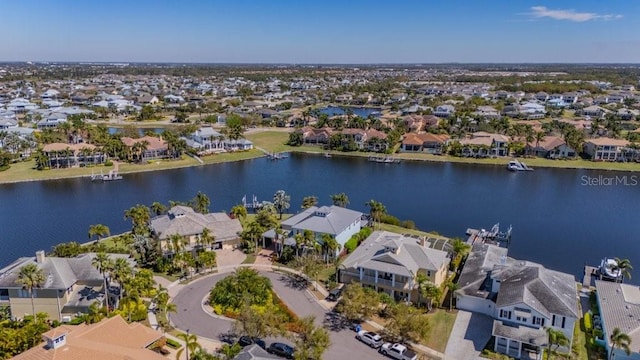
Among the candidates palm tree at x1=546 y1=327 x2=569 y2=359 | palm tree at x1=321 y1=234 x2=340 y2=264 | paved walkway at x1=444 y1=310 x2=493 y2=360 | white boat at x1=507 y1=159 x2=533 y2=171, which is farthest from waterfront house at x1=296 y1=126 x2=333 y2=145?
palm tree at x1=546 y1=327 x2=569 y2=359

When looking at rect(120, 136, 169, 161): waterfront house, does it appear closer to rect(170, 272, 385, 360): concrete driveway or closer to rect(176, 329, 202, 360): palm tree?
rect(170, 272, 385, 360): concrete driveway

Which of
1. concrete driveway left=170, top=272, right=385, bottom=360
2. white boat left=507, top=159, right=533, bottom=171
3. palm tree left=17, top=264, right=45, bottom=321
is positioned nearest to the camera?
concrete driveway left=170, top=272, right=385, bottom=360

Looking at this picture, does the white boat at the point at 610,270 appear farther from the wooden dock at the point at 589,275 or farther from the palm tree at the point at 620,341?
the palm tree at the point at 620,341

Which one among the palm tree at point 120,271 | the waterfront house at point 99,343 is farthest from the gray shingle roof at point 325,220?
the waterfront house at point 99,343

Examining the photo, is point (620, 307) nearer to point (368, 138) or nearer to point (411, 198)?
point (411, 198)

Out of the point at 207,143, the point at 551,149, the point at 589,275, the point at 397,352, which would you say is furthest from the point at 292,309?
the point at 551,149
